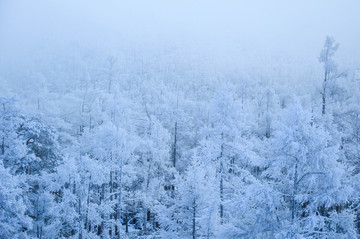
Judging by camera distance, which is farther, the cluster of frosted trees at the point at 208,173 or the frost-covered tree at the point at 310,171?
the cluster of frosted trees at the point at 208,173

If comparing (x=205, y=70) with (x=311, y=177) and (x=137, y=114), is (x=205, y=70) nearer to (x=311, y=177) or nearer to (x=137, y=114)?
(x=137, y=114)

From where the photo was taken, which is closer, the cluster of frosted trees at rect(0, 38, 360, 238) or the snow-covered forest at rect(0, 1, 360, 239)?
the cluster of frosted trees at rect(0, 38, 360, 238)

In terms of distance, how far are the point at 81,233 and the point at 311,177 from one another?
14.3 metres

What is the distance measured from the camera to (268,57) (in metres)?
161

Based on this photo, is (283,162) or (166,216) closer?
(283,162)

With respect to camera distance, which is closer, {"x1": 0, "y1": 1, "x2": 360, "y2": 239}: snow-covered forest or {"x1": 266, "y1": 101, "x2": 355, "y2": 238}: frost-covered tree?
{"x1": 266, "y1": 101, "x2": 355, "y2": 238}: frost-covered tree

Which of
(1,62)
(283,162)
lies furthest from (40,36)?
(283,162)

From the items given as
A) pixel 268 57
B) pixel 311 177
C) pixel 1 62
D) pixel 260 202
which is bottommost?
pixel 260 202

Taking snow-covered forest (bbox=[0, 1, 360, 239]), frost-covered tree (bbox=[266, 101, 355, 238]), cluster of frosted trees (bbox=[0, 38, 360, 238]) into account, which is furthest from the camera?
snow-covered forest (bbox=[0, 1, 360, 239])

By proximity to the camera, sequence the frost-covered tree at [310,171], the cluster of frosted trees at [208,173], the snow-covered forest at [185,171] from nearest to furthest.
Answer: the frost-covered tree at [310,171] → the cluster of frosted trees at [208,173] → the snow-covered forest at [185,171]

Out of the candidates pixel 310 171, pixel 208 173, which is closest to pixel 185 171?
pixel 208 173

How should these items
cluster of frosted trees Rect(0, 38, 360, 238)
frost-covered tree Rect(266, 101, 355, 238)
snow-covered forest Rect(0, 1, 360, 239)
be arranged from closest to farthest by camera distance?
frost-covered tree Rect(266, 101, 355, 238) → cluster of frosted trees Rect(0, 38, 360, 238) → snow-covered forest Rect(0, 1, 360, 239)

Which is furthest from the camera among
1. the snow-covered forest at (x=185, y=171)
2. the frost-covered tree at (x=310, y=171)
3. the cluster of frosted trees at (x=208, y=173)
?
the snow-covered forest at (x=185, y=171)

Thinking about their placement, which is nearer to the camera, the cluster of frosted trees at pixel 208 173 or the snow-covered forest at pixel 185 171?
the cluster of frosted trees at pixel 208 173
